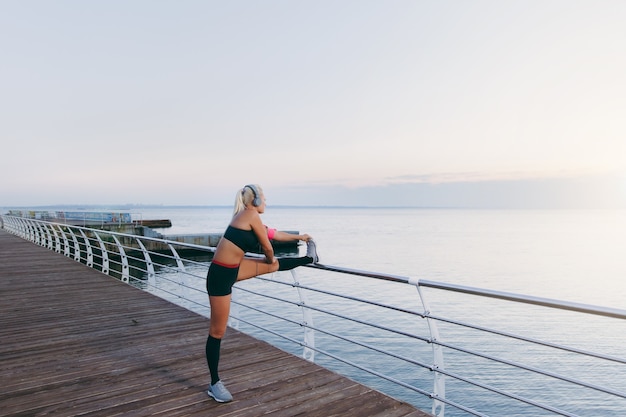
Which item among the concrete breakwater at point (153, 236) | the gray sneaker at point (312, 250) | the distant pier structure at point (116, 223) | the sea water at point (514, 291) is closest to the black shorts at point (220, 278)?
the gray sneaker at point (312, 250)

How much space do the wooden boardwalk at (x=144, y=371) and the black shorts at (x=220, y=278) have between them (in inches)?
37.1

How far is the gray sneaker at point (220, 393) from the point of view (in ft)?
10.9

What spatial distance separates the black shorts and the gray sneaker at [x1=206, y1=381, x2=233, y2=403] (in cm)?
81

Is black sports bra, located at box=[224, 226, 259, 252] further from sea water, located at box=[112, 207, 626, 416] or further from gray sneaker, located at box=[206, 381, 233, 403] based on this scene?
sea water, located at box=[112, 207, 626, 416]

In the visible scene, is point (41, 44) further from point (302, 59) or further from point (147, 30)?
point (302, 59)

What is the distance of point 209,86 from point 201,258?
1638cm

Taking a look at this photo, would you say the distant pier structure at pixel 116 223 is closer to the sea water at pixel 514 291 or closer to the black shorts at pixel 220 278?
the sea water at pixel 514 291

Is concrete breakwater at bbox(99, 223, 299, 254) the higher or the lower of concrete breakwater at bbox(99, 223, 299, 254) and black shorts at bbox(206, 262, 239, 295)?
the lower

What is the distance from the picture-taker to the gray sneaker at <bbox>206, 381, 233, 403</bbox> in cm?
332

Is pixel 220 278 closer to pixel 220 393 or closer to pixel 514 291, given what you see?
pixel 220 393

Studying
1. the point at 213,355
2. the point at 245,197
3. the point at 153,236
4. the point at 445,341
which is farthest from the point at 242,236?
the point at 153,236

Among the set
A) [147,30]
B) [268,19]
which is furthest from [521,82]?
[147,30]

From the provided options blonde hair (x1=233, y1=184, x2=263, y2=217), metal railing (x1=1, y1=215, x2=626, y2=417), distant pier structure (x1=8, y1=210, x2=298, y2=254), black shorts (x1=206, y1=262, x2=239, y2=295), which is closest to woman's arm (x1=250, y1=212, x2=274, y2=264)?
blonde hair (x1=233, y1=184, x2=263, y2=217)

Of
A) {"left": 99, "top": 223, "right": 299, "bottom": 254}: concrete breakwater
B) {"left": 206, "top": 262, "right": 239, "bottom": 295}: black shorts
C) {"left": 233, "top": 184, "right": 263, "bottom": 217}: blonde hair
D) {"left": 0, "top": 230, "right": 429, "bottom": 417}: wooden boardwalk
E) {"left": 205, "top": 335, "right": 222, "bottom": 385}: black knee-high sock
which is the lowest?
{"left": 99, "top": 223, "right": 299, "bottom": 254}: concrete breakwater
